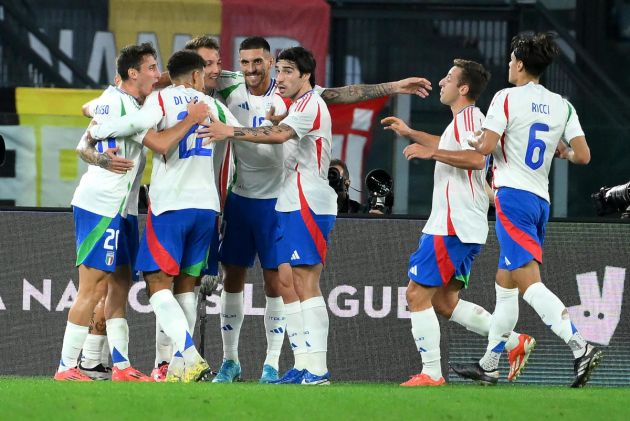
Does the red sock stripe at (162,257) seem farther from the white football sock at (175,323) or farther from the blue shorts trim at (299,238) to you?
the blue shorts trim at (299,238)

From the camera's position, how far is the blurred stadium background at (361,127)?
9984 millimetres

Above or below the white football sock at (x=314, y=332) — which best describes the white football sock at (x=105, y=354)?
below

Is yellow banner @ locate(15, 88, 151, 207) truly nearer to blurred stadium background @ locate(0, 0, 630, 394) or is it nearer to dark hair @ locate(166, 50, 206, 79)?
blurred stadium background @ locate(0, 0, 630, 394)

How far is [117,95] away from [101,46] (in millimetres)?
4727

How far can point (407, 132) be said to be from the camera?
8.20 m

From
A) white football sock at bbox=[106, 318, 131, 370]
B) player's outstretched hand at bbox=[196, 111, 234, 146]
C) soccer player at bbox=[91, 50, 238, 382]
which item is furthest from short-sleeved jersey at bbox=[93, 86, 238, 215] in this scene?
white football sock at bbox=[106, 318, 131, 370]

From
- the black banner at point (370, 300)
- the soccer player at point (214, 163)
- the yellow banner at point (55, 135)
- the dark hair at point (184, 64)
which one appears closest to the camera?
the dark hair at point (184, 64)

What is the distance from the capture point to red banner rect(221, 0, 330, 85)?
1299 cm

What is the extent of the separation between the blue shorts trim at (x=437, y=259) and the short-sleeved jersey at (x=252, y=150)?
1.02m

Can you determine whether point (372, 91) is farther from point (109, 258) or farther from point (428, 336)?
point (109, 258)

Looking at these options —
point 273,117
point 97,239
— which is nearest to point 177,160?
point 97,239

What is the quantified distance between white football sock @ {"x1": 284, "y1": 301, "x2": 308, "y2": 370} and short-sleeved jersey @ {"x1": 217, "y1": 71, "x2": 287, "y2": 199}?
69 centimetres

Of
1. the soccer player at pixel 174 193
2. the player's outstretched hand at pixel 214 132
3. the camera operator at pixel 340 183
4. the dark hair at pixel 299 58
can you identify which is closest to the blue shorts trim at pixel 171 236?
the soccer player at pixel 174 193

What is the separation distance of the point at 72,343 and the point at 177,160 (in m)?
1.21
